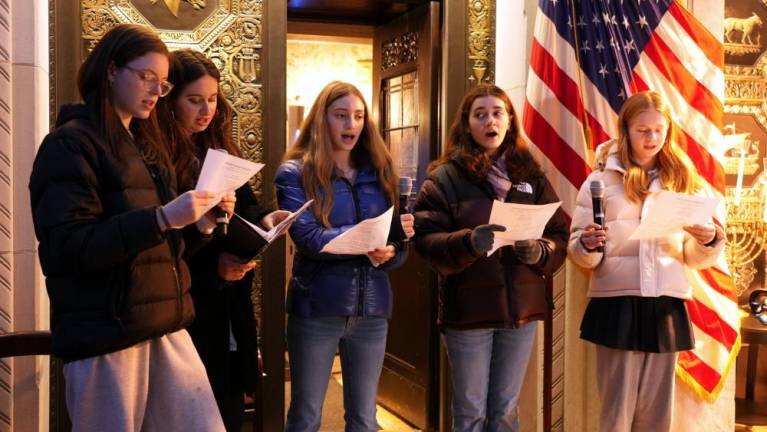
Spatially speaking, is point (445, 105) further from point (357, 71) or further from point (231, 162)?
point (357, 71)

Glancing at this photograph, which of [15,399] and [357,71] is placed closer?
[15,399]

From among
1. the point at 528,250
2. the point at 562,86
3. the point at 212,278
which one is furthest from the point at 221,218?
the point at 562,86

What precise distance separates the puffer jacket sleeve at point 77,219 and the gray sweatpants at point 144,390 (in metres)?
0.25

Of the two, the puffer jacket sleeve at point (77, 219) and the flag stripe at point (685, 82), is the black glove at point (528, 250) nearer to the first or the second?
the flag stripe at point (685, 82)

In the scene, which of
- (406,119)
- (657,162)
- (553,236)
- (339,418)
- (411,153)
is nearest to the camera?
(553,236)

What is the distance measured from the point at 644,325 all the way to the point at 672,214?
468mm

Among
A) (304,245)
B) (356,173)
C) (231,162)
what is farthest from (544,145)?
(231,162)

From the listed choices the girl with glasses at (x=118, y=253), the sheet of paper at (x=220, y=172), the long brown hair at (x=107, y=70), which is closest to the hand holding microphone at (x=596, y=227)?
the sheet of paper at (x=220, y=172)

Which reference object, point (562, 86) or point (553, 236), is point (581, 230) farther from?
point (562, 86)

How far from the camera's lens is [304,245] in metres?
2.67

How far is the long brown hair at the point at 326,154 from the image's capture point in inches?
107

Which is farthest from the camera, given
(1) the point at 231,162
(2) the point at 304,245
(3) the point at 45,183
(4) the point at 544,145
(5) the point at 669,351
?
(4) the point at 544,145

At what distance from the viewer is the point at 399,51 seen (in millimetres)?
4336

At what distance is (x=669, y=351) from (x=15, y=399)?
2603 millimetres
